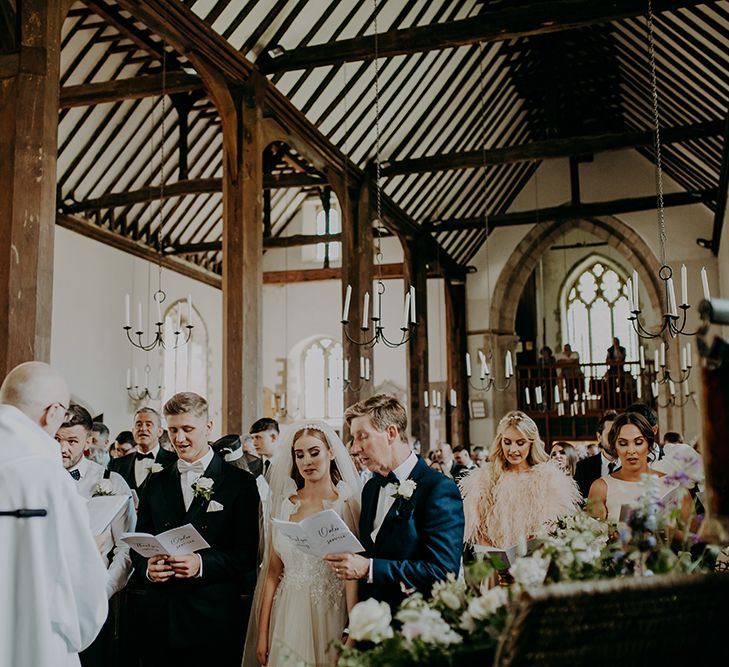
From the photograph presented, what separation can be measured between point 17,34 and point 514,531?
Result: 3959 millimetres

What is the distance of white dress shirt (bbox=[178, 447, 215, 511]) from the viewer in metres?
3.22

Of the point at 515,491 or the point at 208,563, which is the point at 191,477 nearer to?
the point at 208,563

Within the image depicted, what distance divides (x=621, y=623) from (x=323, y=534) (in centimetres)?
144

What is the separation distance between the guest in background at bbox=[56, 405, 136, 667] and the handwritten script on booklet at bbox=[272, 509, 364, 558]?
94 cm

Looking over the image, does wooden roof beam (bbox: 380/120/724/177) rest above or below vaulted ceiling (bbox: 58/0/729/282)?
below

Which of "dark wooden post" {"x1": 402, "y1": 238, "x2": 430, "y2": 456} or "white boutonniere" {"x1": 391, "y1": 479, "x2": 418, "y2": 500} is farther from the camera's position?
"dark wooden post" {"x1": 402, "y1": 238, "x2": 430, "y2": 456}

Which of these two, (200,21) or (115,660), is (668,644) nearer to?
(115,660)

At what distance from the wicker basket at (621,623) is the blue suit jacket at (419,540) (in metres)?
1.30

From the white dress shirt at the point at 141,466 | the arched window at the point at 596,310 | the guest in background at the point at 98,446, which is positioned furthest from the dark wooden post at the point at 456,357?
the guest in background at the point at 98,446

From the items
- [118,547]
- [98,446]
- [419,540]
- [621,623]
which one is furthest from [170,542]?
[98,446]

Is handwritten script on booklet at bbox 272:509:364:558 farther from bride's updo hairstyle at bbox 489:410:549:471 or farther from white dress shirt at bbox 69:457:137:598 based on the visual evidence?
bride's updo hairstyle at bbox 489:410:549:471

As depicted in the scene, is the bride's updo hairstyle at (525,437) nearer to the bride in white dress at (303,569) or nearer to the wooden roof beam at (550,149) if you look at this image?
the bride in white dress at (303,569)

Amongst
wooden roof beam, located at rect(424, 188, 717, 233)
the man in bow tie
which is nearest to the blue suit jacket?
the man in bow tie

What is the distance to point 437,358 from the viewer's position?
58.3ft
